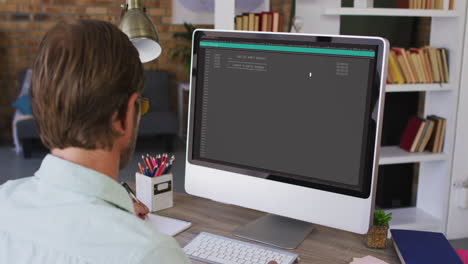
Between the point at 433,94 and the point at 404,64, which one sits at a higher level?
the point at 404,64

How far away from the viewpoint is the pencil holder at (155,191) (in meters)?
1.67

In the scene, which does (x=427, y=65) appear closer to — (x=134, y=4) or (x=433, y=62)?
(x=433, y=62)

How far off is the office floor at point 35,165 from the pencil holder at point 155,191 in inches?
104

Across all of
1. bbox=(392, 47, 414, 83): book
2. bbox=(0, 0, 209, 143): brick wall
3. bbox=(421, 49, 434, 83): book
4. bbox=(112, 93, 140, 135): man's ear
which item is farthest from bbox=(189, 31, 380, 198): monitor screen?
bbox=(0, 0, 209, 143): brick wall

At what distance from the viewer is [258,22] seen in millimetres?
3273

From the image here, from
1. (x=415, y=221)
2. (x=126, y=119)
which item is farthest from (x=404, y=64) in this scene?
(x=126, y=119)

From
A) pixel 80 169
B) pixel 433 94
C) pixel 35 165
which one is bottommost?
pixel 35 165

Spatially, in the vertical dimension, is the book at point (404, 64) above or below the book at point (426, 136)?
above

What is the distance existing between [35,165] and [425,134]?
11.6 feet

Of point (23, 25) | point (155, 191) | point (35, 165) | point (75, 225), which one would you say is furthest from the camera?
point (23, 25)

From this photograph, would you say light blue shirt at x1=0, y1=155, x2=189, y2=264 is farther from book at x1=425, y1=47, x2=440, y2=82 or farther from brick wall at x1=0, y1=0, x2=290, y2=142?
brick wall at x1=0, y1=0, x2=290, y2=142

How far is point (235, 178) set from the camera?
1534 millimetres

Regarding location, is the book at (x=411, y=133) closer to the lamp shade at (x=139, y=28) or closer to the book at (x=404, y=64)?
the book at (x=404, y=64)

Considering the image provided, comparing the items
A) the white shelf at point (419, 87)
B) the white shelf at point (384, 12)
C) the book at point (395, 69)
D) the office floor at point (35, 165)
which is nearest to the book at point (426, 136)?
the white shelf at point (419, 87)
